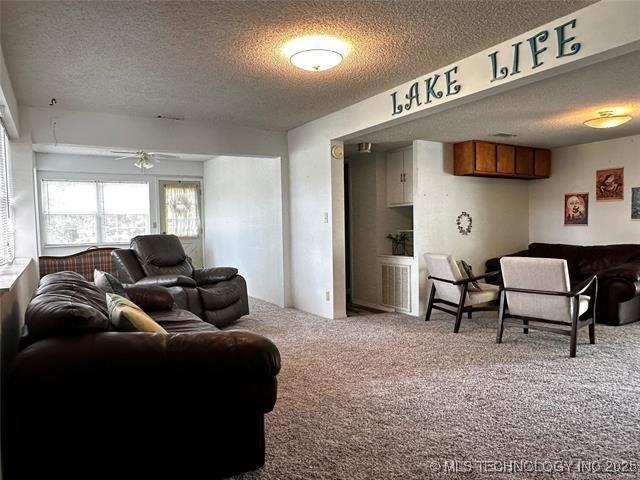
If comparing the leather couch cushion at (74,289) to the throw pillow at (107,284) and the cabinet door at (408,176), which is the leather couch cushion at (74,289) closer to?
the throw pillow at (107,284)

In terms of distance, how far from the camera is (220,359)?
1.81 metres

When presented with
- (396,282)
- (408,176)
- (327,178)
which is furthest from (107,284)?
(408,176)

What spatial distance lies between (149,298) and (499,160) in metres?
4.56

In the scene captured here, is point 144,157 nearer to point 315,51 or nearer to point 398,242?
point 398,242

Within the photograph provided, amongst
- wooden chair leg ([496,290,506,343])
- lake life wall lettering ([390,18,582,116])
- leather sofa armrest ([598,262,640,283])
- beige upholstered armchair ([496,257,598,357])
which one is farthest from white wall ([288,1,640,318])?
leather sofa armrest ([598,262,640,283])

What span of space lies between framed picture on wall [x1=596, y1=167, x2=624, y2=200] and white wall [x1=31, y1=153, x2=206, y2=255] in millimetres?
6692

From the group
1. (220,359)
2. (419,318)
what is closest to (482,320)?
(419,318)

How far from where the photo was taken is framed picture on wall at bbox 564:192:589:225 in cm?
609

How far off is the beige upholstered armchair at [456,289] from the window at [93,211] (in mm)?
5840

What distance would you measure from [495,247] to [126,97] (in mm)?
4936

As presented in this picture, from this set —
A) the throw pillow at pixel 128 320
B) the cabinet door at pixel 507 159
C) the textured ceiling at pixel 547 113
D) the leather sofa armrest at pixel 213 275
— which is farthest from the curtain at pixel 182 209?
the throw pillow at pixel 128 320

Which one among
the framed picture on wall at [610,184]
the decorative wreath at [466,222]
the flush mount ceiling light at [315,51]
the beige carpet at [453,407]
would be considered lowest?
the beige carpet at [453,407]

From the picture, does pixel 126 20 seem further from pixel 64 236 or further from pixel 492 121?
pixel 64 236

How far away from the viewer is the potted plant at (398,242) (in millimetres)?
6079
